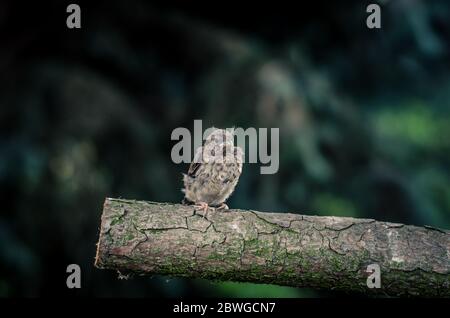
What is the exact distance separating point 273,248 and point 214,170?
0.87 m

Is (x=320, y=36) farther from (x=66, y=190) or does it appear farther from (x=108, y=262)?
(x=108, y=262)

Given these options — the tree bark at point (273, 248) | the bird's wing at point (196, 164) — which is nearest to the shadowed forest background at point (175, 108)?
the bird's wing at point (196, 164)

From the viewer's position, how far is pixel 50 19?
701cm

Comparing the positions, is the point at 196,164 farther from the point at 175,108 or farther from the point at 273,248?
the point at 175,108

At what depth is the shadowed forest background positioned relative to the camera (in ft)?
21.3

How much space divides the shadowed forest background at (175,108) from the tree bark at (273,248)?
278 centimetres

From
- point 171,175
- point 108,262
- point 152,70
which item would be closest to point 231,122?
point 171,175

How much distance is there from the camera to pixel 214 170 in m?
4.54

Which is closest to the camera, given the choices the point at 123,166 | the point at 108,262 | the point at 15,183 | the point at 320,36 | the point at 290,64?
the point at 108,262

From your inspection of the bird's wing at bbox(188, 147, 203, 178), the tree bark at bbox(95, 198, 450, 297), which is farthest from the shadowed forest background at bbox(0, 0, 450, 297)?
the tree bark at bbox(95, 198, 450, 297)

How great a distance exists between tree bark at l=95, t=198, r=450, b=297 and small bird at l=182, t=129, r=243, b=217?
61 centimetres

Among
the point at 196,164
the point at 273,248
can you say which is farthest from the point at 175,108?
the point at 273,248

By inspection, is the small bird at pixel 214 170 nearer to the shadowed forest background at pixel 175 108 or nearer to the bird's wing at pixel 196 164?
the bird's wing at pixel 196 164

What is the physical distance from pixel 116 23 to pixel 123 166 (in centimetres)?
173
